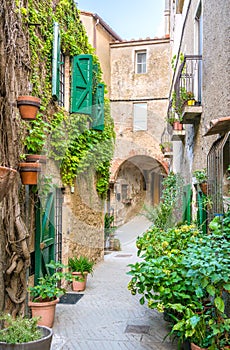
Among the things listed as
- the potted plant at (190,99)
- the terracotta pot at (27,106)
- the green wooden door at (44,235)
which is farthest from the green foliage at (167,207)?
the terracotta pot at (27,106)

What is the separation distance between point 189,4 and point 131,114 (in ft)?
35.7

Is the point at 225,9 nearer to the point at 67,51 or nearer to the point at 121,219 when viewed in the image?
the point at 67,51

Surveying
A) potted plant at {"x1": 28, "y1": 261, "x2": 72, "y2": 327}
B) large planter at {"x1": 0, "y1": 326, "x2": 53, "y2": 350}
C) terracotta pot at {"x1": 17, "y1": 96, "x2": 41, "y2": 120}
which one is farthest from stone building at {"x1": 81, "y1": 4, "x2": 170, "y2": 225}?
large planter at {"x1": 0, "y1": 326, "x2": 53, "y2": 350}

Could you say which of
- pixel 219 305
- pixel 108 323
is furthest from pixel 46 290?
pixel 219 305

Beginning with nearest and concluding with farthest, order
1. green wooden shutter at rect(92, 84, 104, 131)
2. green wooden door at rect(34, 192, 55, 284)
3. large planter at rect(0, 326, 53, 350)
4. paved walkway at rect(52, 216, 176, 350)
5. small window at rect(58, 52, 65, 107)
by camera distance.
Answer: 1. large planter at rect(0, 326, 53, 350)
2. paved walkway at rect(52, 216, 176, 350)
3. green wooden door at rect(34, 192, 55, 284)
4. small window at rect(58, 52, 65, 107)
5. green wooden shutter at rect(92, 84, 104, 131)

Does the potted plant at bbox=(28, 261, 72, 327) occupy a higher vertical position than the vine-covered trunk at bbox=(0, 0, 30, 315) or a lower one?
lower

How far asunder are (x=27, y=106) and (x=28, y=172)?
38.1 inches

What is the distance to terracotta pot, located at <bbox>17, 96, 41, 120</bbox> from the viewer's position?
5.48 metres

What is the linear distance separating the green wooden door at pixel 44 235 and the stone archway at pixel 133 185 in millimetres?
11105

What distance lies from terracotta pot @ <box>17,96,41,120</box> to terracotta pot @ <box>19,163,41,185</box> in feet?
2.30

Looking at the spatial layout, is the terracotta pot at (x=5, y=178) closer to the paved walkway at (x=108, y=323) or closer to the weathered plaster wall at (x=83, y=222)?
the paved walkway at (x=108, y=323)

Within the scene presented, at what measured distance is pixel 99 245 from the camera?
11727 mm

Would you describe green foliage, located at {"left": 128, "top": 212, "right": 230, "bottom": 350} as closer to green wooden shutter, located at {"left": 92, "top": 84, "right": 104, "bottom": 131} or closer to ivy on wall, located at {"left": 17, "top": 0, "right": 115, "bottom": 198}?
ivy on wall, located at {"left": 17, "top": 0, "right": 115, "bottom": 198}

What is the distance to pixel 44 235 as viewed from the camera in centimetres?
705
